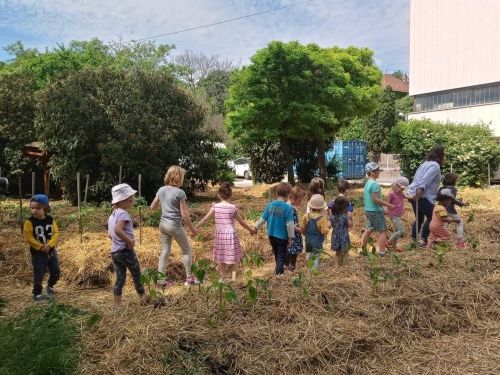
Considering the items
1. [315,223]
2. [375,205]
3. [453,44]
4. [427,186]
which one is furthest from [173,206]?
[453,44]

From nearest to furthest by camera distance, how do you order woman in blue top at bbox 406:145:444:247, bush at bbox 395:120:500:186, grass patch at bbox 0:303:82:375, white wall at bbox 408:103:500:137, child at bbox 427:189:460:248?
1. grass patch at bbox 0:303:82:375
2. child at bbox 427:189:460:248
3. woman in blue top at bbox 406:145:444:247
4. bush at bbox 395:120:500:186
5. white wall at bbox 408:103:500:137

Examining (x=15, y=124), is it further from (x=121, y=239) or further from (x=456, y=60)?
(x=456, y=60)

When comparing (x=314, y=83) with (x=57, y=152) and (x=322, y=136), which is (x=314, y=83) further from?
(x=57, y=152)

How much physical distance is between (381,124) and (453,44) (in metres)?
8.72

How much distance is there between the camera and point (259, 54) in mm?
16531

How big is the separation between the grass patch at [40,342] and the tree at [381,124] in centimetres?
3730

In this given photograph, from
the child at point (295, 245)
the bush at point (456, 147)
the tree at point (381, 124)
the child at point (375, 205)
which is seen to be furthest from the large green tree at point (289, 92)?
the tree at point (381, 124)

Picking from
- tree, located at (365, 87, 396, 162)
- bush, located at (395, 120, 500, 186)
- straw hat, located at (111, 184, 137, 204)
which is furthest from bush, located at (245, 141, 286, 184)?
tree, located at (365, 87, 396, 162)

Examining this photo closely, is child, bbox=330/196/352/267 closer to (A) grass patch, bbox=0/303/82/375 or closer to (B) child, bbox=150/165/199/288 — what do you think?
(B) child, bbox=150/165/199/288

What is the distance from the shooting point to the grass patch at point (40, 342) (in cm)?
345

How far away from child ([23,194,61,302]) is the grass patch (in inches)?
51.4

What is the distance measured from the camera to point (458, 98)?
33406 millimetres

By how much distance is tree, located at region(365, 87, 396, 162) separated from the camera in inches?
1567

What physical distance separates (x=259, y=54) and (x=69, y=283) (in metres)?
11.6
